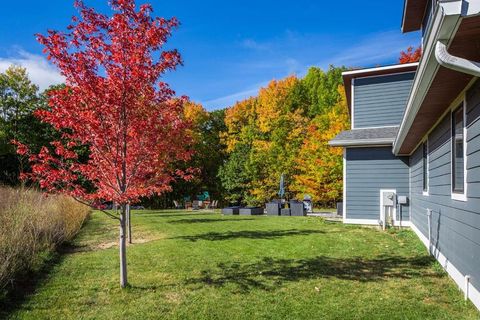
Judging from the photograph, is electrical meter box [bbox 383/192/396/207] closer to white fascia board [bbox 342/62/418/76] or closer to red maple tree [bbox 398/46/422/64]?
white fascia board [bbox 342/62/418/76]

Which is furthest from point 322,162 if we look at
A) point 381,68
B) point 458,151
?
point 458,151

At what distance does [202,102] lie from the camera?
37562mm

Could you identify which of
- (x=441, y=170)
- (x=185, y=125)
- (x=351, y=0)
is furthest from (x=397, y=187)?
(x=185, y=125)

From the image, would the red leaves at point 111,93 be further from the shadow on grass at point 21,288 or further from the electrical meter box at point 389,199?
the electrical meter box at point 389,199

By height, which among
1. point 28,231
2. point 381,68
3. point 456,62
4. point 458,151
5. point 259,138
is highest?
point 381,68

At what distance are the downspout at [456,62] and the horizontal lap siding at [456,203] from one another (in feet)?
4.54

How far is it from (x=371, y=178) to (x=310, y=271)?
795 cm

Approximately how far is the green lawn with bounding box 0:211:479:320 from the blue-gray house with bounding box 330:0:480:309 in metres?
0.62

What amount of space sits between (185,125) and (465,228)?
14.0 feet

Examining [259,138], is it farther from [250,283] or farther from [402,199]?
[250,283]

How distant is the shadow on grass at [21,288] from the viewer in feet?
15.4

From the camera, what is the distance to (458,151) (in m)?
5.45

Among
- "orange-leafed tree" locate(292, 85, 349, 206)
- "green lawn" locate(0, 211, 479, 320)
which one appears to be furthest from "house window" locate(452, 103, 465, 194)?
"orange-leafed tree" locate(292, 85, 349, 206)

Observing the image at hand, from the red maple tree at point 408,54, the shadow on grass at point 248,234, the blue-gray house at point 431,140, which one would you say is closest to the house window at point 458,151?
the blue-gray house at point 431,140
